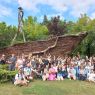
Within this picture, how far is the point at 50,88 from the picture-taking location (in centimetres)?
1706

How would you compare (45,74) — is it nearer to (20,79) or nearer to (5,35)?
(20,79)

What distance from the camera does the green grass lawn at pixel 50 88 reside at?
53.1 feet

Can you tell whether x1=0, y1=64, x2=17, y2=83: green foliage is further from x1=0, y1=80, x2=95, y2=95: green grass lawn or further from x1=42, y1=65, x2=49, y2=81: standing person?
x1=42, y1=65, x2=49, y2=81: standing person

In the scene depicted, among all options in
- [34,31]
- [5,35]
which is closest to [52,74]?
[5,35]

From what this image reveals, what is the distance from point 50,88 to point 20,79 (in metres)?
1.83

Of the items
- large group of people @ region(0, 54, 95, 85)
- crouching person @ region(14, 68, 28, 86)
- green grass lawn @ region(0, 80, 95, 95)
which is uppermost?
large group of people @ region(0, 54, 95, 85)

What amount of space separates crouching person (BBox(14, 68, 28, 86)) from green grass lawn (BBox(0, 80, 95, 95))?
31 cm

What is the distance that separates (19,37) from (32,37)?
6.24 m

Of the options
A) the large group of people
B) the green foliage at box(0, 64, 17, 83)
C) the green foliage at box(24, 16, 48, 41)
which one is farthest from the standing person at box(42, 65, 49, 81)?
the green foliage at box(24, 16, 48, 41)

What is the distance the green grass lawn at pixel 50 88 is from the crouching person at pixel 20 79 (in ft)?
1.01

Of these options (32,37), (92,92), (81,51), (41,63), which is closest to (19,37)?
(32,37)

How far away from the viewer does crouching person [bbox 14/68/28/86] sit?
17.5m

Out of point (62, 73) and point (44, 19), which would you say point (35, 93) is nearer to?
point (62, 73)

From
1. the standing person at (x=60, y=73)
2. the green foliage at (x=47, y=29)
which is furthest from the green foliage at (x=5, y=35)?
the standing person at (x=60, y=73)
